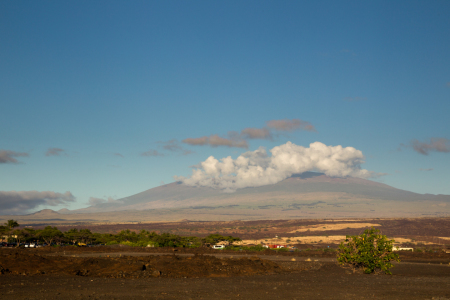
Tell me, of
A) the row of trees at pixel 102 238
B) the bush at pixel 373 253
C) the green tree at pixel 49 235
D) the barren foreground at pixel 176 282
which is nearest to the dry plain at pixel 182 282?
the barren foreground at pixel 176 282

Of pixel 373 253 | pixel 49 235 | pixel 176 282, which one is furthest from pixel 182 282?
pixel 49 235

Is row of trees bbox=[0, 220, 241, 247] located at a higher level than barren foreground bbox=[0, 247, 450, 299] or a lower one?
lower

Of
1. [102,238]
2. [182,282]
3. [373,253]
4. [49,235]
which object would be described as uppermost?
[373,253]

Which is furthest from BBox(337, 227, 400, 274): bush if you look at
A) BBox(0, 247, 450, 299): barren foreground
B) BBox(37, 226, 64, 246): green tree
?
BBox(37, 226, 64, 246): green tree

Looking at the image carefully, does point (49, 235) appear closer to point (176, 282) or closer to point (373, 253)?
point (176, 282)

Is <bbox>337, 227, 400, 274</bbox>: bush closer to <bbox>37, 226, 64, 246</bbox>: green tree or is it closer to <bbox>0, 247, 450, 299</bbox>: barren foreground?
<bbox>0, 247, 450, 299</bbox>: barren foreground

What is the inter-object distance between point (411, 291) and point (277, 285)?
24.3 feet

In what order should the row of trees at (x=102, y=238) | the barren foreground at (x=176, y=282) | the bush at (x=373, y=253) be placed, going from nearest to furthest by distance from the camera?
the barren foreground at (x=176, y=282)
the bush at (x=373, y=253)
the row of trees at (x=102, y=238)

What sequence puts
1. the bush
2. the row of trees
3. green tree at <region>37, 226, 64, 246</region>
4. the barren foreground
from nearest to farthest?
the barren foreground → the bush → the row of trees → green tree at <region>37, 226, 64, 246</region>

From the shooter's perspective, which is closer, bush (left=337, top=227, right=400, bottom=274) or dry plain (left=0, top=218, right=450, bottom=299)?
dry plain (left=0, top=218, right=450, bottom=299)

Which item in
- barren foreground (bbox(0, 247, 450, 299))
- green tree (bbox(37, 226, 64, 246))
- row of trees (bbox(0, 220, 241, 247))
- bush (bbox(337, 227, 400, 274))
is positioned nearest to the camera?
barren foreground (bbox(0, 247, 450, 299))

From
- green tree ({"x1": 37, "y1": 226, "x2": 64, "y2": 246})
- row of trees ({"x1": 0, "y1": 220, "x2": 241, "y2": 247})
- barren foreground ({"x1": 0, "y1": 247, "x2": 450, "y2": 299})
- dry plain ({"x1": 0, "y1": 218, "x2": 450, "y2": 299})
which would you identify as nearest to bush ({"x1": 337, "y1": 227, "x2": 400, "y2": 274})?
dry plain ({"x1": 0, "y1": 218, "x2": 450, "y2": 299})

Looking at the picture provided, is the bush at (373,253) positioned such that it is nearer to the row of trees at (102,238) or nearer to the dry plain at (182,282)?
the dry plain at (182,282)

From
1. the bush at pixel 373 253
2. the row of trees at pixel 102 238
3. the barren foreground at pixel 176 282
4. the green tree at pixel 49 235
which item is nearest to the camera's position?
the barren foreground at pixel 176 282
